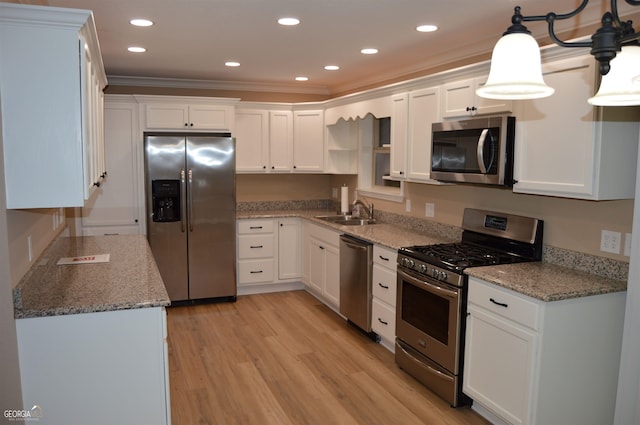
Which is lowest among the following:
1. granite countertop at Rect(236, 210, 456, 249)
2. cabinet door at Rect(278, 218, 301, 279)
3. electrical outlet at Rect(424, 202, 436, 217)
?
cabinet door at Rect(278, 218, 301, 279)

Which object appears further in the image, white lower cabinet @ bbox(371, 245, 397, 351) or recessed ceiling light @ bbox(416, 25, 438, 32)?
white lower cabinet @ bbox(371, 245, 397, 351)

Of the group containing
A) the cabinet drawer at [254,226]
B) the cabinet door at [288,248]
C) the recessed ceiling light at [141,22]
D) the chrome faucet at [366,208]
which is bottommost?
the cabinet door at [288,248]

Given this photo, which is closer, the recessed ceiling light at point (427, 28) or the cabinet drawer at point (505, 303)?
the cabinet drawer at point (505, 303)

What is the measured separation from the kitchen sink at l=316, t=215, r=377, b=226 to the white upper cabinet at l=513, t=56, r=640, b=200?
2.46m

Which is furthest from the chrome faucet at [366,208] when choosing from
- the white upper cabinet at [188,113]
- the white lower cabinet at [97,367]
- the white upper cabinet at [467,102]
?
the white lower cabinet at [97,367]

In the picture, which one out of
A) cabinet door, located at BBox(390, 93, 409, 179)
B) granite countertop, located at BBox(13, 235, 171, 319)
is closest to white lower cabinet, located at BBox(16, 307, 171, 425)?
granite countertop, located at BBox(13, 235, 171, 319)

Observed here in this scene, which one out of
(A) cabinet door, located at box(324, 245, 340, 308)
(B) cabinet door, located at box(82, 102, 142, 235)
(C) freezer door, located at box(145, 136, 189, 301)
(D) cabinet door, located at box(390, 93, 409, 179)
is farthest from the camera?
(B) cabinet door, located at box(82, 102, 142, 235)

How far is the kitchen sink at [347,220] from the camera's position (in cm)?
524

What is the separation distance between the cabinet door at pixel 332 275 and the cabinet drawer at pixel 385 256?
0.76 m

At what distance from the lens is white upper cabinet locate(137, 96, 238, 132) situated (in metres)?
5.25

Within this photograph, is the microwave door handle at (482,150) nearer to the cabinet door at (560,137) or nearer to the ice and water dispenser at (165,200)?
the cabinet door at (560,137)

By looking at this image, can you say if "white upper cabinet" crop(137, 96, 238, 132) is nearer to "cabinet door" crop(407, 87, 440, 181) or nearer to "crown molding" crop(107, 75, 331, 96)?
"crown molding" crop(107, 75, 331, 96)

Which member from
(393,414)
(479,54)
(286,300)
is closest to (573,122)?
(479,54)

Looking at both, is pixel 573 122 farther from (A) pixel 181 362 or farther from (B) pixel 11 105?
(A) pixel 181 362
